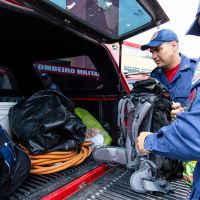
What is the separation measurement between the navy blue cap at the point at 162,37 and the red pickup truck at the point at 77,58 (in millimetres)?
395

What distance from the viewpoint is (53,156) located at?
2.06m

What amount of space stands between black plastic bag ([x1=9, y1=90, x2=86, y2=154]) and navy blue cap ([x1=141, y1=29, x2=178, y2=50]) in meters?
1.20

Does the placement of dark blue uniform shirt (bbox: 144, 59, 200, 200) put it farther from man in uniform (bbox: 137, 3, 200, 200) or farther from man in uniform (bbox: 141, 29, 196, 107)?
man in uniform (bbox: 141, 29, 196, 107)

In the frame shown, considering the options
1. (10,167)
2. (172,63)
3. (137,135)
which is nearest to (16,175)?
(10,167)

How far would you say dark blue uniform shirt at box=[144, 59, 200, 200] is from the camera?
1104mm

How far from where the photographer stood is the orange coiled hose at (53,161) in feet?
6.59

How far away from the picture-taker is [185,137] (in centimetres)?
113

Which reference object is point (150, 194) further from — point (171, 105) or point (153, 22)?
point (153, 22)

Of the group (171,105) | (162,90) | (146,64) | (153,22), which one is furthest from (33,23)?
(146,64)

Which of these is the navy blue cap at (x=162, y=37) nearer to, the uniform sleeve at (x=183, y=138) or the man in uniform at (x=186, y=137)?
the man in uniform at (x=186, y=137)

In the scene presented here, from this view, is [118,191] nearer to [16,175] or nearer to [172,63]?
[16,175]

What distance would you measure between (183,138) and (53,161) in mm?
1234

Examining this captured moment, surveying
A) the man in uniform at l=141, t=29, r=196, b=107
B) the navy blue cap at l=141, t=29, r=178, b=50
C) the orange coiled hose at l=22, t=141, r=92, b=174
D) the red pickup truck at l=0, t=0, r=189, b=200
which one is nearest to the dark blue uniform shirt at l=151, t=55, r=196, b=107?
the man in uniform at l=141, t=29, r=196, b=107

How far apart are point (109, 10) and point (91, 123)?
3.97 ft
